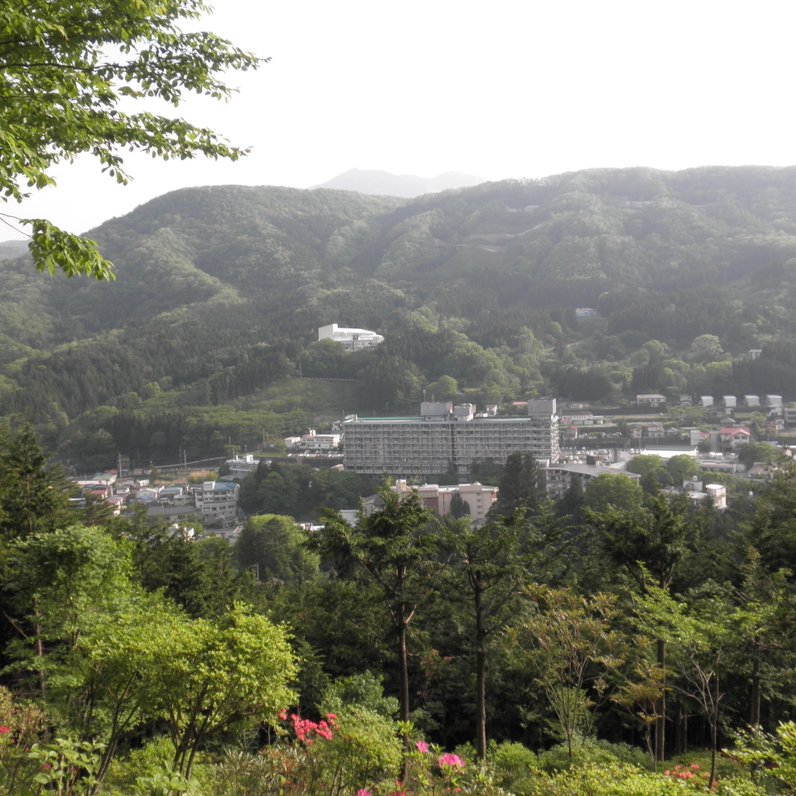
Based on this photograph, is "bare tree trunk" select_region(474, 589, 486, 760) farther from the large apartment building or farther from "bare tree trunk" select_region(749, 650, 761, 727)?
the large apartment building

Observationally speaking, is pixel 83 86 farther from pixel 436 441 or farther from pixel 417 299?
pixel 417 299

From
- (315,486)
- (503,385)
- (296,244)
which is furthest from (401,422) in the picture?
(296,244)

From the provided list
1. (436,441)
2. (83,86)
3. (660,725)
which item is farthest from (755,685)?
(436,441)

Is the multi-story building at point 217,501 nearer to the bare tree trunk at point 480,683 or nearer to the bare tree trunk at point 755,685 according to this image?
the bare tree trunk at point 480,683

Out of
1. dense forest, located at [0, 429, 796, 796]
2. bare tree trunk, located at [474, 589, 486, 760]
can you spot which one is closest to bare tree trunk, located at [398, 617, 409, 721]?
dense forest, located at [0, 429, 796, 796]

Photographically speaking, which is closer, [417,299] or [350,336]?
[350,336]
